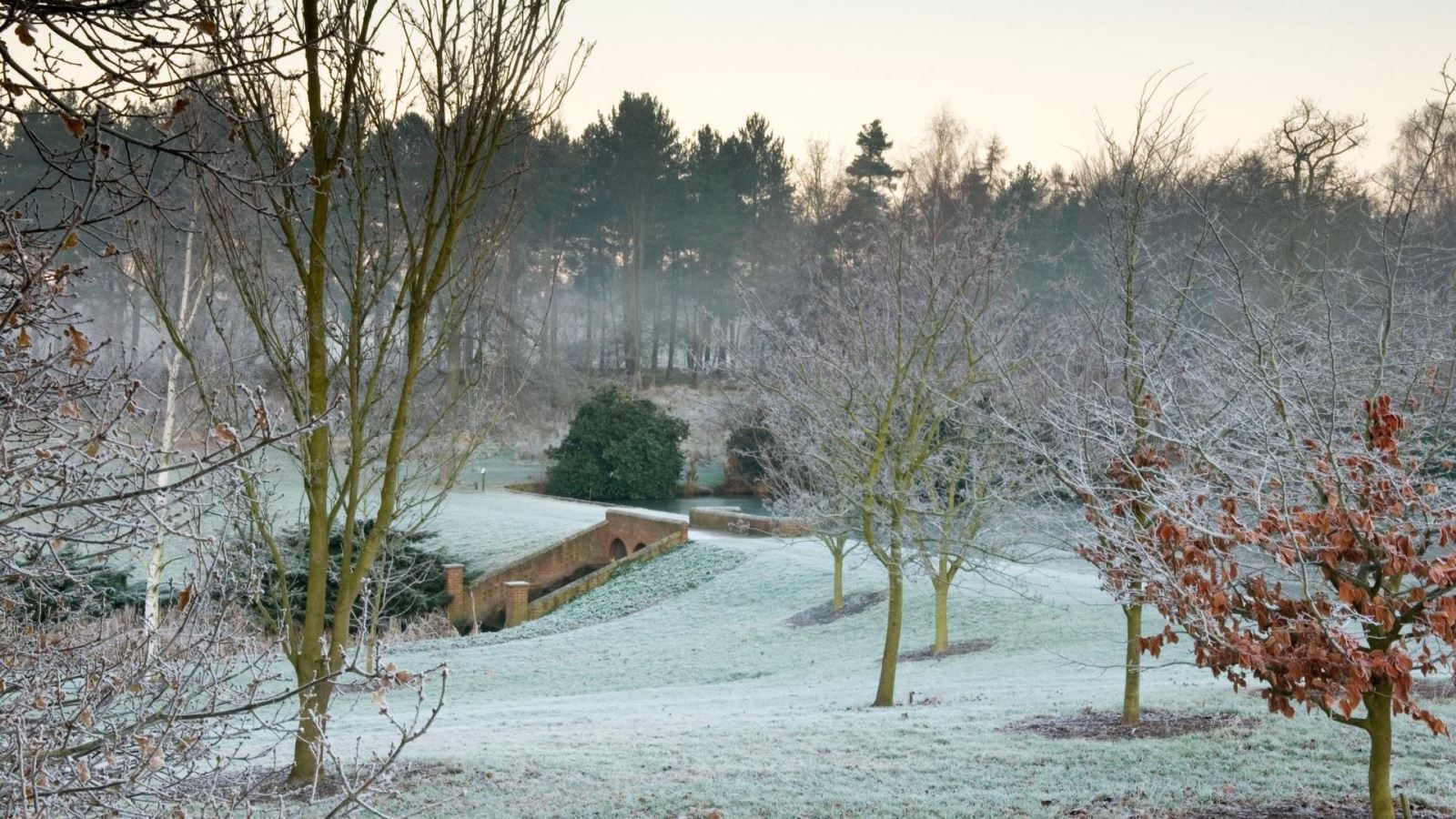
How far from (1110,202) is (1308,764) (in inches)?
175

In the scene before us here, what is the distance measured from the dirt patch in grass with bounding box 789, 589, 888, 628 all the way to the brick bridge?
19.0 ft

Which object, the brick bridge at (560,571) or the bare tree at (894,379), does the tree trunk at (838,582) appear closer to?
the bare tree at (894,379)

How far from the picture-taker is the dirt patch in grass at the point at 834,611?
60.1 feet

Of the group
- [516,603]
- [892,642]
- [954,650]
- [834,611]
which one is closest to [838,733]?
[892,642]

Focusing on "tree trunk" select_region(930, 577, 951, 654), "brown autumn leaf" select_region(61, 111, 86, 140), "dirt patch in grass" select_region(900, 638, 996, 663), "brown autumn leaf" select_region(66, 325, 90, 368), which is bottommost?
"dirt patch in grass" select_region(900, 638, 996, 663)

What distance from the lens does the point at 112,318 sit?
43625 millimetres

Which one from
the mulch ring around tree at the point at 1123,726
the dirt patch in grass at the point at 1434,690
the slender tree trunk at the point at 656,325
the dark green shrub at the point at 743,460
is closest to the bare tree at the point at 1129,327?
the mulch ring around tree at the point at 1123,726

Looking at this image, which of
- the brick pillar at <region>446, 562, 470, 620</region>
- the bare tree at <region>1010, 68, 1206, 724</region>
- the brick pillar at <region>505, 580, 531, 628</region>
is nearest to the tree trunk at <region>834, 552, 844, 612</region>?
the brick pillar at <region>505, 580, 531, 628</region>

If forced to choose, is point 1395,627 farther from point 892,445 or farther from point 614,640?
point 614,640

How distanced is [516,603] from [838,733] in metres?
13.9

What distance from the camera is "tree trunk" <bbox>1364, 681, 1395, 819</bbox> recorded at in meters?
5.14

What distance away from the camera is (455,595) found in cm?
2202

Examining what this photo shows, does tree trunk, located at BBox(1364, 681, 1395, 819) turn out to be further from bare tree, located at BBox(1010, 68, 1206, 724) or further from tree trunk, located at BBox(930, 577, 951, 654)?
tree trunk, located at BBox(930, 577, 951, 654)

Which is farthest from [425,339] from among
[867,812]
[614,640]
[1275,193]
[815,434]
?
[1275,193]
